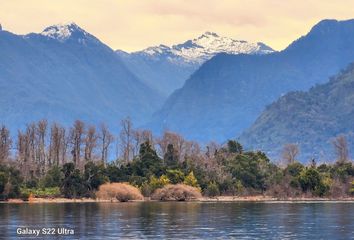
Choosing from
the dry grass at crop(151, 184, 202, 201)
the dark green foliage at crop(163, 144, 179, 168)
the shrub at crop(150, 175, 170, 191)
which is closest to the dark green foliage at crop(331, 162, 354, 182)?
the dry grass at crop(151, 184, 202, 201)

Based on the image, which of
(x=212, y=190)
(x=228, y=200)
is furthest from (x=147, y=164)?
(x=228, y=200)

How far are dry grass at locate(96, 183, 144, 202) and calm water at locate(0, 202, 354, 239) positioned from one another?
116 ft

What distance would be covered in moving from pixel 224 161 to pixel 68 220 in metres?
93.2

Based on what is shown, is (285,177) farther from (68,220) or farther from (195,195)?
(68,220)

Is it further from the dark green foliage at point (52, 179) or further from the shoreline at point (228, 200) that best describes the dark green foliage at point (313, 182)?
the dark green foliage at point (52, 179)

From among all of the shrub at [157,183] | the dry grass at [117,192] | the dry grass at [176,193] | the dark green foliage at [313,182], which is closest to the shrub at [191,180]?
the dry grass at [176,193]

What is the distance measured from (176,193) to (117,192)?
1256cm

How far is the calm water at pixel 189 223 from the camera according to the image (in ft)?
287

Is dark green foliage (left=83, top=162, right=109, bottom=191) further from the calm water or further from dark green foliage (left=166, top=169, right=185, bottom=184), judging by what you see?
the calm water

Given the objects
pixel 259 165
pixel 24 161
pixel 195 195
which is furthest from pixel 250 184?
pixel 24 161

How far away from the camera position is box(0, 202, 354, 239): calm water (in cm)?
8734

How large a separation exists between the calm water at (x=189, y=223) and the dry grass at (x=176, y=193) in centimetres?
4183

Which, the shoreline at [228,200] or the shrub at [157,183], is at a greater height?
the shrub at [157,183]

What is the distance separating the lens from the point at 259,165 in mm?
193250
